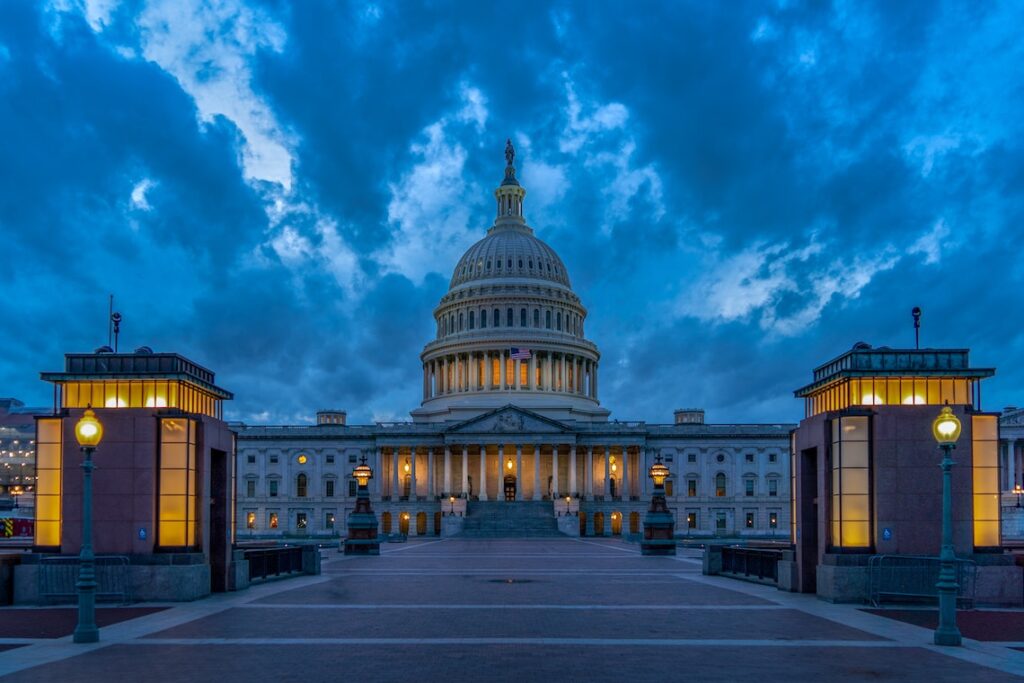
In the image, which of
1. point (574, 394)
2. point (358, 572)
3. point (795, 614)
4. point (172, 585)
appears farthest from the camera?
point (574, 394)

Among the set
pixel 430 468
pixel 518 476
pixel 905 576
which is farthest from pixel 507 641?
pixel 518 476

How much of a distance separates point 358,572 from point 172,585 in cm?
1578

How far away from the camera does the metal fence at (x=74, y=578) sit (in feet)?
101

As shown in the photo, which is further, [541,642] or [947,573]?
[947,573]

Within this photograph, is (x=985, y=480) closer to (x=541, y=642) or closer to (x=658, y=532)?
(x=541, y=642)

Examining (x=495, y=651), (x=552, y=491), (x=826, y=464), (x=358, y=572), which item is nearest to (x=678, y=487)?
(x=552, y=491)

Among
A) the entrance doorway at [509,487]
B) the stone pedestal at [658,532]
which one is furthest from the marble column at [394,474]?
the stone pedestal at [658,532]

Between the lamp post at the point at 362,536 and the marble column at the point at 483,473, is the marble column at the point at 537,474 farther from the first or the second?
the lamp post at the point at 362,536

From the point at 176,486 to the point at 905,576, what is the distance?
2125 cm

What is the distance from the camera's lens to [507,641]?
76.4ft

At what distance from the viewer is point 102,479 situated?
105 feet

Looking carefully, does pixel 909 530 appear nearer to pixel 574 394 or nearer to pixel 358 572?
pixel 358 572

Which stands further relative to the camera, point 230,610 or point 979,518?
point 979,518

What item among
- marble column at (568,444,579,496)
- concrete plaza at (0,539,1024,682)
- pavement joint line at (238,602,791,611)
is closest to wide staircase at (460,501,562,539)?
marble column at (568,444,579,496)
